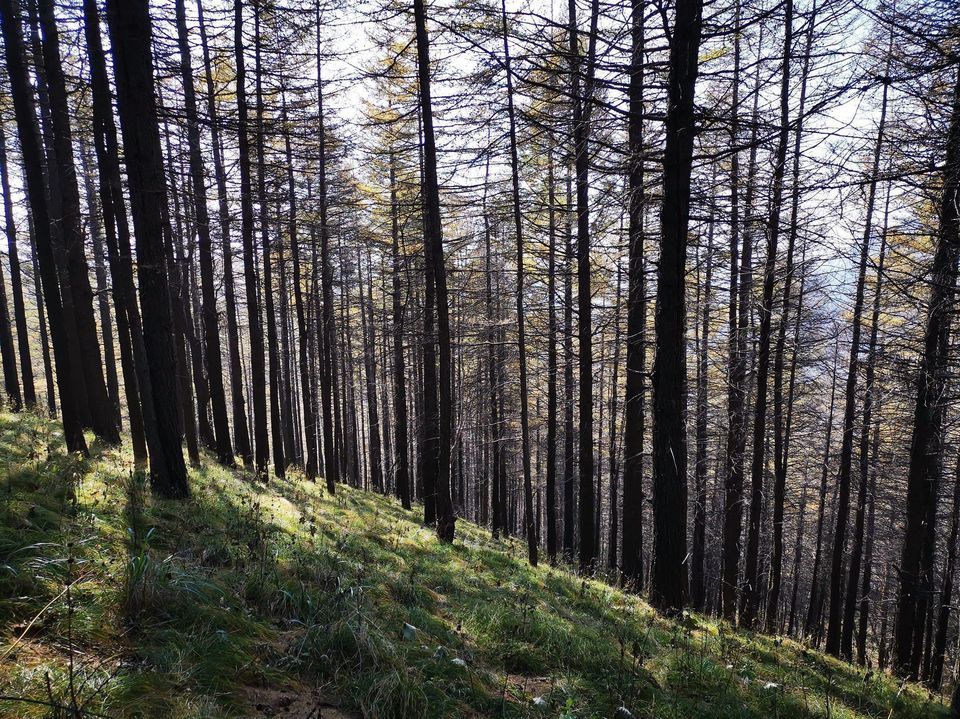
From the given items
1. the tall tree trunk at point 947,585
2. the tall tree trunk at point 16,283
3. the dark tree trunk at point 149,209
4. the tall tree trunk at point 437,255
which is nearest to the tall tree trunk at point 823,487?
the tall tree trunk at point 947,585

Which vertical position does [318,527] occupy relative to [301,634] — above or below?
below

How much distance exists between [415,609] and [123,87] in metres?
7.49

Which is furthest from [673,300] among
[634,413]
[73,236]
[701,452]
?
[701,452]

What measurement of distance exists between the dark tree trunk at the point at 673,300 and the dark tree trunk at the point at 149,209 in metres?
6.58

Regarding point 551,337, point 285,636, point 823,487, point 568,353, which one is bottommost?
point 823,487

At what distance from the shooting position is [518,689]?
377cm

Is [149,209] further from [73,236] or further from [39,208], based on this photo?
[73,236]

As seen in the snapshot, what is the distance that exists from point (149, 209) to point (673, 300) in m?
7.03

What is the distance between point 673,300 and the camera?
5754 mm

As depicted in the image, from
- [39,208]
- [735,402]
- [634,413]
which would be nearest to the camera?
[39,208]

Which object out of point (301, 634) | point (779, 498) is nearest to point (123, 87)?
point (301, 634)

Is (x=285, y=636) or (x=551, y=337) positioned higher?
(x=551, y=337)

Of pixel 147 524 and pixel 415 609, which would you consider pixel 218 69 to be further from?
pixel 415 609

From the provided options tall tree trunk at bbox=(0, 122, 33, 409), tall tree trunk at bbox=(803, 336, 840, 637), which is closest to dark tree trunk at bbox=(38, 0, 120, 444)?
tall tree trunk at bbox=(0, 122, 33, 409)
